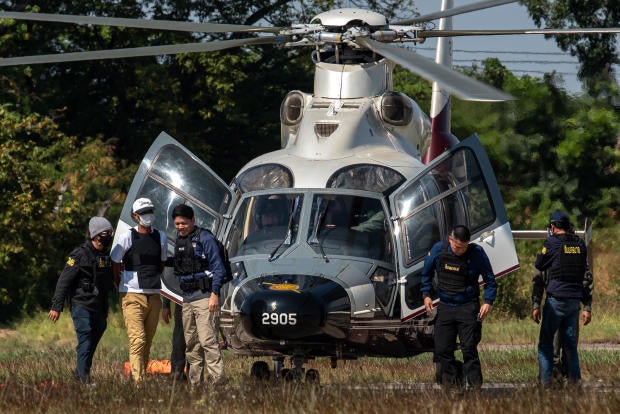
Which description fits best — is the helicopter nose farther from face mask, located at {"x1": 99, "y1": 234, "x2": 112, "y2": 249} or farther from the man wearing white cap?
face mask, located at {"x1": 99, "y1": 234, "x2": 112, "y2": 249}

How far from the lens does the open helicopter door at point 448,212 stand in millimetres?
13406

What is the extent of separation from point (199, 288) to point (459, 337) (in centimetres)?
240

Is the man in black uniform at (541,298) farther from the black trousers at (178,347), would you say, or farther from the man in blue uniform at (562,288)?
the black trousers at (178,347)

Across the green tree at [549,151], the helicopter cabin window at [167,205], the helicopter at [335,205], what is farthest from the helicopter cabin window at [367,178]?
the green tree at [549,151]

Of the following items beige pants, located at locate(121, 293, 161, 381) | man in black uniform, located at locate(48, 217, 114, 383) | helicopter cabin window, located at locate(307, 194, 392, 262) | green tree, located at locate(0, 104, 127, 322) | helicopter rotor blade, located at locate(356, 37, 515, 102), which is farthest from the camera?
green tree, located at locate(0, 104, 127, 322)

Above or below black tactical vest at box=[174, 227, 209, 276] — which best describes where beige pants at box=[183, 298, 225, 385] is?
below

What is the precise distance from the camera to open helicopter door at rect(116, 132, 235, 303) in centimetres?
1412

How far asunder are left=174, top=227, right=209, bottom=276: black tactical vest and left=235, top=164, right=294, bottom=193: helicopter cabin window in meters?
1.67

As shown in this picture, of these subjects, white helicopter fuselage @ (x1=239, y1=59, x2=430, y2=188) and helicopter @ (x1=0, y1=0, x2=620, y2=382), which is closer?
helicopter @ (x1=0, y1=0, x2=620, y2=382)

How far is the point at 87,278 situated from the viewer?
12820mm

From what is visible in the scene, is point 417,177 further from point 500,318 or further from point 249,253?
point 500,318

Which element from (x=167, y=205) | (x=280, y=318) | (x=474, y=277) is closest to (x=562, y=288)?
(x=474, y=277)

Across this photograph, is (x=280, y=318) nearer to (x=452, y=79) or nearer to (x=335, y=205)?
(x=335, y=205)

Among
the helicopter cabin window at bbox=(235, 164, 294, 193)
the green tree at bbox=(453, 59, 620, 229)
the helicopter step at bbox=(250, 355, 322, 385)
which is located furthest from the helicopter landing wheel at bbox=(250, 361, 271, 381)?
the green tree at bbox=(453, 59, 620, 229)
